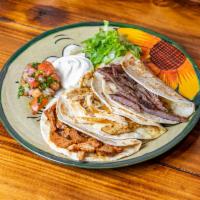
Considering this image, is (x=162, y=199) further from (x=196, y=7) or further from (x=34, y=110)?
(x=196, y=7)

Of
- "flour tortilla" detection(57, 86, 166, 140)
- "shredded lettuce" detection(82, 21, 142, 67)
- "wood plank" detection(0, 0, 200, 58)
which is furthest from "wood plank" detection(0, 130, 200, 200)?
"wood plank" detection(0, 0, 200, 58)

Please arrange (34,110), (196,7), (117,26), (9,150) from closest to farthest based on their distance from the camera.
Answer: (9,150)
(34,110)
(117,26)
(196,7)

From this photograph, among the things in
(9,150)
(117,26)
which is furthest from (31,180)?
(117,26)

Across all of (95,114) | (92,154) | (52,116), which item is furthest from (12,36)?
(92,154)

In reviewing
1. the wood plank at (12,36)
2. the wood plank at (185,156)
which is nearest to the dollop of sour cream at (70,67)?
the wood plank at (12,36)

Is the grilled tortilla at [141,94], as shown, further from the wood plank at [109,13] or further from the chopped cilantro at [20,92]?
the wood plank at [109,13]

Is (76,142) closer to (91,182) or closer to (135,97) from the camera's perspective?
(91,182)

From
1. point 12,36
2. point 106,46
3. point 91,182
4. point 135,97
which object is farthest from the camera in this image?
point 12,36
